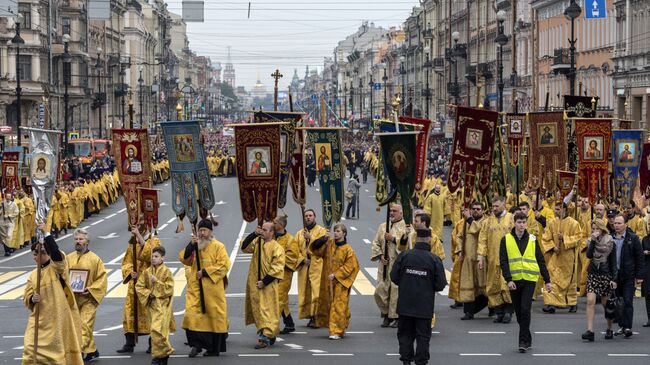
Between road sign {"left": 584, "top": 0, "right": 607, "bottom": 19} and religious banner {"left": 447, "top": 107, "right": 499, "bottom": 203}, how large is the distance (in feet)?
82.6

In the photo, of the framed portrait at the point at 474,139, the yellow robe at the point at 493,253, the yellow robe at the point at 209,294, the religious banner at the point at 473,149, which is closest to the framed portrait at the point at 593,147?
the religious banner at the point at 473,149

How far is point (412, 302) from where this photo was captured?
13.7m

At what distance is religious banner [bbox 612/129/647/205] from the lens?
23.5 m

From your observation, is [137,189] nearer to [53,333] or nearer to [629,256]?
[53,333]

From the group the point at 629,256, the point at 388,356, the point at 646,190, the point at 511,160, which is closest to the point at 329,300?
the point at 388,356

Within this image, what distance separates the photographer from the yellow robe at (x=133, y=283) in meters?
15.8

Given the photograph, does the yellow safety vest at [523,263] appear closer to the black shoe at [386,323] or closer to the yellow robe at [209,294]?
the black shoe at [386,323]

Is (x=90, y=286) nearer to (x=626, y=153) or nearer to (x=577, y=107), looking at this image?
(x=626, y=153)

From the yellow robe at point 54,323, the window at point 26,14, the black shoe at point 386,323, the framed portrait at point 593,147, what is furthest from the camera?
the window at point 26,14

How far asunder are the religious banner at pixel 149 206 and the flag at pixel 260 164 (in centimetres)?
125

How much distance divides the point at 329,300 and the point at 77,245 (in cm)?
389

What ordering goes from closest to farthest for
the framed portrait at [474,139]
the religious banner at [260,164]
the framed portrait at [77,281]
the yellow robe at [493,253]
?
the framed portrait at [77,281], the religious banner at [260,164], the yellow robe at [493,253], the framed portrait at [474,139]

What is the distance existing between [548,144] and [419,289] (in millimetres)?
10890

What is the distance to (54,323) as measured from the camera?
1338cm
